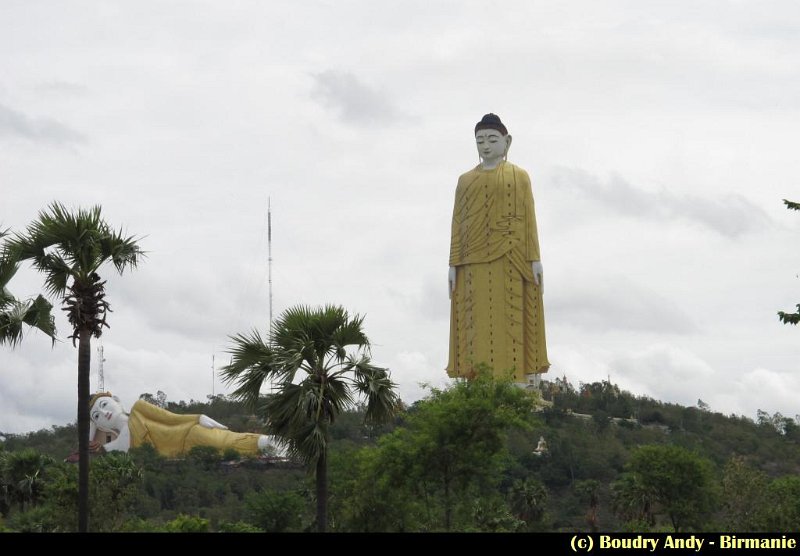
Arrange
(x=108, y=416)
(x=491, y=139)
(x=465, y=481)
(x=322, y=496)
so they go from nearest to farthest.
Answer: (x=322, y=496), (x=465, y=481), (x=491, y=139), (x=108, y=416)

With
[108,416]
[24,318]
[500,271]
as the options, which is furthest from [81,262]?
[108,416]

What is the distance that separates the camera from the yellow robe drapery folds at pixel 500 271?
50156 mm

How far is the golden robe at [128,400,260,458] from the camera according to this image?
5709cm

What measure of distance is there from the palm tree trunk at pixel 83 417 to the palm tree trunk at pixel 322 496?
330cm

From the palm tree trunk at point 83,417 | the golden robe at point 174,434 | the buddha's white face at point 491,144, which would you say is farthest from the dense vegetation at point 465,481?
the buddha's white face at point 491,144

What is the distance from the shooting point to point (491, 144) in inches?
1983

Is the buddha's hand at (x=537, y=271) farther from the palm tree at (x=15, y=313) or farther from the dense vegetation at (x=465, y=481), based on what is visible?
the palm tree at (x=15, y=313)

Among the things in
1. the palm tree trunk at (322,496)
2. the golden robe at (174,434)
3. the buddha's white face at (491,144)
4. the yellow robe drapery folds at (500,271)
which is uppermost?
the buddha's white face at (491,144)

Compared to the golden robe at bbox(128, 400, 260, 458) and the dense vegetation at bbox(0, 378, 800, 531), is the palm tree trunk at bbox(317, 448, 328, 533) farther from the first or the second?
the golden robe at bbox(128, 400, 260, 458)

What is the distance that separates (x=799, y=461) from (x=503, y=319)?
13.0m

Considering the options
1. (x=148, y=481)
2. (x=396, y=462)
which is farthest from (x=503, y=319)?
(x=396, y=462)

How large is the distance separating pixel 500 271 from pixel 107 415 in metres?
19.1

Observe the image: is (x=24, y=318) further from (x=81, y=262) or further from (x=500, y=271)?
(x=500, y=271)
